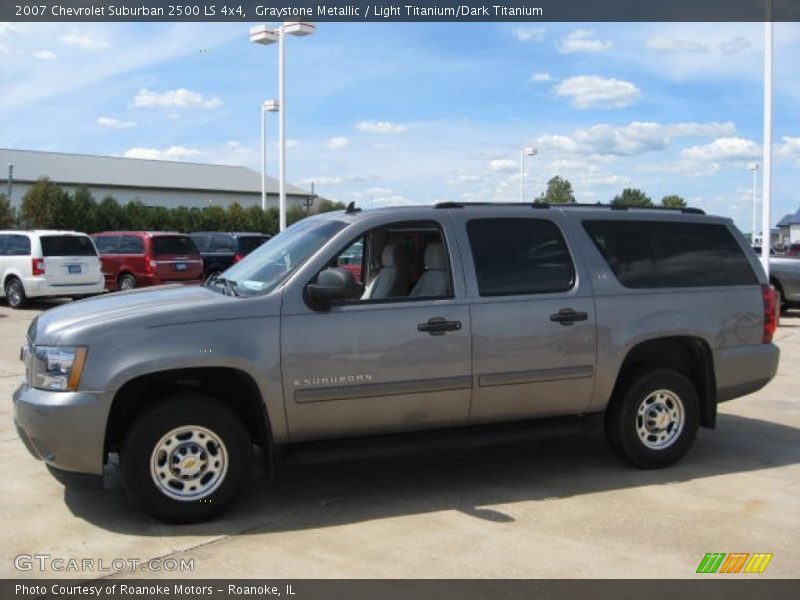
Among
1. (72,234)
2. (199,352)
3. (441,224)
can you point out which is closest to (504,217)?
(441,224)

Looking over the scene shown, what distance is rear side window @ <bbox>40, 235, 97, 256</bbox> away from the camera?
17.9m

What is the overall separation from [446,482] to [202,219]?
4443 cm

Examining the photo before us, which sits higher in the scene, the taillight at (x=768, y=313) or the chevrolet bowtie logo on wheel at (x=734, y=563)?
the taillight at (x=768, y=313)

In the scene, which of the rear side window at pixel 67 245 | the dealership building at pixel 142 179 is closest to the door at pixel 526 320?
the rear side window at pixel 67 245

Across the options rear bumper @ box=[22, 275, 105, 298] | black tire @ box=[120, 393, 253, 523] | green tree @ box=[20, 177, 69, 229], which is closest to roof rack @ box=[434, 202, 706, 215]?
black tire @ box=[120, 393, 253, 523]

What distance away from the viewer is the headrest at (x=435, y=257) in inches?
215

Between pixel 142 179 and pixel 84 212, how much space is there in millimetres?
31728

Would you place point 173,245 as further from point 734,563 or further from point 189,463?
point 734,563

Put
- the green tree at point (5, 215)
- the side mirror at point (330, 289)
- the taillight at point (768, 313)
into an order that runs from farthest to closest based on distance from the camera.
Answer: the green tree at point (5, 215)
the taillight at point (768, 313)
the side mirror at point (330, 289)

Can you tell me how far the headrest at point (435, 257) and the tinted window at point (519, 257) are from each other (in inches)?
8.2

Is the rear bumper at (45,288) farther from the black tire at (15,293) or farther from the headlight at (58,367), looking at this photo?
the headlight at (58,367)

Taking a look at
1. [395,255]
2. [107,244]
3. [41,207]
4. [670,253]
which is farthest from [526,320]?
[41,207]

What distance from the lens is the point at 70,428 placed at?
4.55 m
